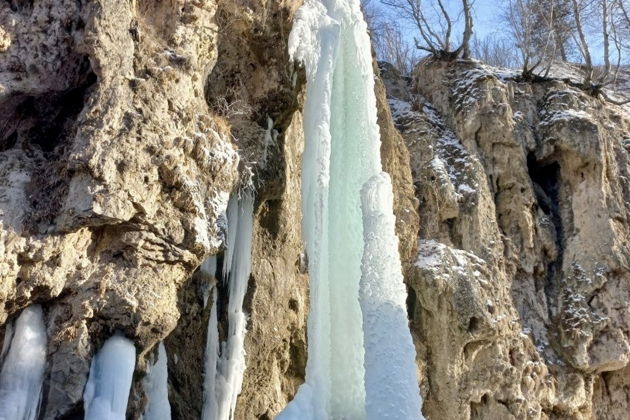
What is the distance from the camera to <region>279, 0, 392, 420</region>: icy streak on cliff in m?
5.92

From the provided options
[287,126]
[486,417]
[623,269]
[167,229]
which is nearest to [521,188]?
[623,269]

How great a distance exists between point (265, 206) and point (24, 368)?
352 centimetres

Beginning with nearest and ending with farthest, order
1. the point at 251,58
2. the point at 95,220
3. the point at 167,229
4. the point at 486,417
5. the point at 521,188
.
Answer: the point at 95,220, the point at 167,229, the point at 251,58, the point at 486,417, the point at 521,188

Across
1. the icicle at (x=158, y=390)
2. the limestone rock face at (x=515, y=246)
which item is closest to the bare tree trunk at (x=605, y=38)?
the limestone rock face at (x=515, y=246)

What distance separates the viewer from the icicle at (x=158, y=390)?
545cm

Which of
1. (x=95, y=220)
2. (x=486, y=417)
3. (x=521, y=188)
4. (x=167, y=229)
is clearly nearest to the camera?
(x=95, y=220)

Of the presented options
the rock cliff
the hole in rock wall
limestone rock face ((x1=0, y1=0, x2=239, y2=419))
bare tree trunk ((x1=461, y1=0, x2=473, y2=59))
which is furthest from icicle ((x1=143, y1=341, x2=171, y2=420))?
bare tree trunk ((x1=461, y1=0, x2=473, y2=59))

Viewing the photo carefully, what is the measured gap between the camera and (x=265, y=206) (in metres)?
7.31

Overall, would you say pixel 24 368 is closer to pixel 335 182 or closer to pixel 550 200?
pixel 335 182

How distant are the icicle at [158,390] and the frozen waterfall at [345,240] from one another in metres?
1.03

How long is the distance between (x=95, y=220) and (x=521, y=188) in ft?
28.2

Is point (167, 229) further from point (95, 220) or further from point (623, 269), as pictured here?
point (623, 269)

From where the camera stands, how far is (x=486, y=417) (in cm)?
901

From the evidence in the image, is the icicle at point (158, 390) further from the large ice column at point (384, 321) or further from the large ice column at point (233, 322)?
the large ice column at point (384, 321)
